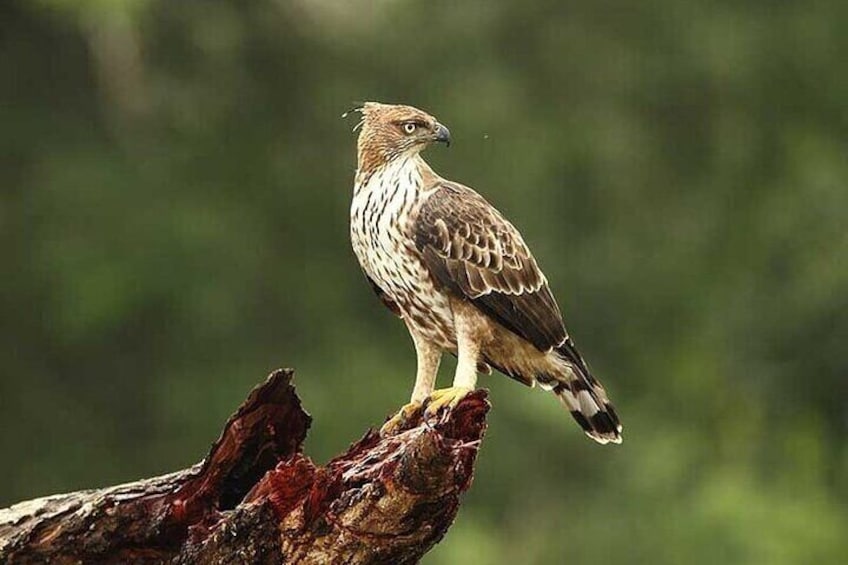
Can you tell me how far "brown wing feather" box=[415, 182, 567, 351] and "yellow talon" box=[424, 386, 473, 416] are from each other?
30cm

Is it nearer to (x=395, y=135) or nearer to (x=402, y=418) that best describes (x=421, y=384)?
(x=402, y=418)

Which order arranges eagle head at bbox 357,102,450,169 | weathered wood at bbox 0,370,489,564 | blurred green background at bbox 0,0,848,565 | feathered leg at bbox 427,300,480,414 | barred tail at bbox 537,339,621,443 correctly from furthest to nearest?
blurred green background at bbox 0,0,848,565 → barred tail at bbox 537,339,621,443 → eagle head at bbox 357,102,450,169 → feathered leg at bbox 427,300,480,414 → weathered wood at bbox 0,370,489,564

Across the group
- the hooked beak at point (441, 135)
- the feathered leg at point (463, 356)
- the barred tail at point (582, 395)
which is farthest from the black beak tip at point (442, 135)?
the barred tail at point (582, 395)

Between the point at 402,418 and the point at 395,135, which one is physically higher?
the point at 395,135

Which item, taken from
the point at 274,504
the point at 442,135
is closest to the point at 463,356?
the point at 442,135

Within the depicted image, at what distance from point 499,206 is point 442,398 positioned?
7.06 metres

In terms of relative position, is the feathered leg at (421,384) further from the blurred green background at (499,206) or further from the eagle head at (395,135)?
the blurred green background at (499,206)

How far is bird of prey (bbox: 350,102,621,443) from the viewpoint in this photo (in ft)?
19.0

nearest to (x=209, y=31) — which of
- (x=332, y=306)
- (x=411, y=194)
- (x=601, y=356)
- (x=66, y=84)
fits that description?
(x=66, y=84)

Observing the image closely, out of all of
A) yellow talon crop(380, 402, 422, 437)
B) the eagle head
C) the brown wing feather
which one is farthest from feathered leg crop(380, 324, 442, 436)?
the eagle head

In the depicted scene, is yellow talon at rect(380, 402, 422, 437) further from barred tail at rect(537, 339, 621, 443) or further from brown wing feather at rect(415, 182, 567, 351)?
barred tail at rect(537, 339, 621, 443)

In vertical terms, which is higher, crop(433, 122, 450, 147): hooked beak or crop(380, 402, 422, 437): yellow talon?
crop(433, 122, 450, 147): hooked beak

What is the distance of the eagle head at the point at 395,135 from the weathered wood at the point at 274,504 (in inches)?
36.6

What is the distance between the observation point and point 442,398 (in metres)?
5.58
